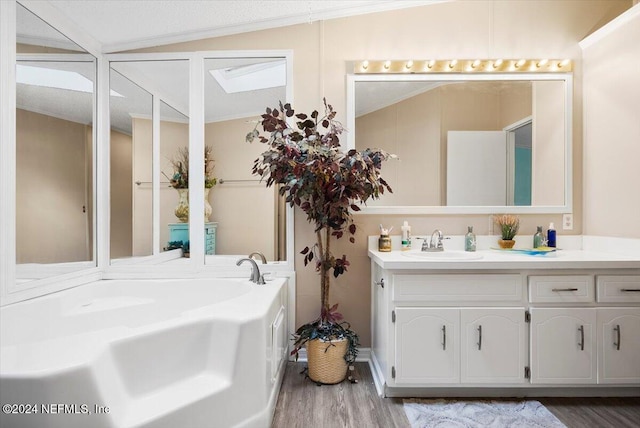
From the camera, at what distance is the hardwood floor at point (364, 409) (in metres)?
1.77

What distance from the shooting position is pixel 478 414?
1.83 meters

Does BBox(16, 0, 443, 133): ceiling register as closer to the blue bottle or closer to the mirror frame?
the mirror frame

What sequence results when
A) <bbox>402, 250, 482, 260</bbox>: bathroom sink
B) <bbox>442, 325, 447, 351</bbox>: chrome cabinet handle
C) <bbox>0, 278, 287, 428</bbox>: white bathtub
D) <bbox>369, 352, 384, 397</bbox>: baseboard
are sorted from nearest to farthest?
<bbox>0, 278, 287, 428</bbox>: white bathtub → <bbox>442, 325, 447, 351</bbox>: chrome cabinet handle → <bbox>369, 352, 384, 397</bbox>: baseboard → <bbox>402, 250, 482, 260</bbox>: bathroom sink

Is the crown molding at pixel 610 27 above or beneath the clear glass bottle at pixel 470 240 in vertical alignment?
above

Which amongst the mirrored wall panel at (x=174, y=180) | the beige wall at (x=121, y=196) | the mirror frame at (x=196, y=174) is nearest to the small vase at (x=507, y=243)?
the mirror frame at (x=196, y=174)

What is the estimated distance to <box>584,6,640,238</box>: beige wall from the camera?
2125 millimetres

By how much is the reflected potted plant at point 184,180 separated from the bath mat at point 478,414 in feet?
6.15

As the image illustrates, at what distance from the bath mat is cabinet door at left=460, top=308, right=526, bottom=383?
13cm

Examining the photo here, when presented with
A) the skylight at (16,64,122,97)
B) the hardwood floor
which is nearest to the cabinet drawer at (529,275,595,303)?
the hardwood floor

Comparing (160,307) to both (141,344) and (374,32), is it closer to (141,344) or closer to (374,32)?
(141,344)

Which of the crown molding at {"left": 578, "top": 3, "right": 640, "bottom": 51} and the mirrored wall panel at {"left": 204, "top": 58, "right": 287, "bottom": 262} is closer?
the crown molding at {"left": 578, "top": 3, "right": 640, "bottom": 51}

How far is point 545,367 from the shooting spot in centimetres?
193

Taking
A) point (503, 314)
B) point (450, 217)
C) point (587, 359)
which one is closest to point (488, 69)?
point (450, 217)

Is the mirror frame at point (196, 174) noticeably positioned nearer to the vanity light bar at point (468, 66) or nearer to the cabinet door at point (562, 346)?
the vanity light bar at point (468, 66)
